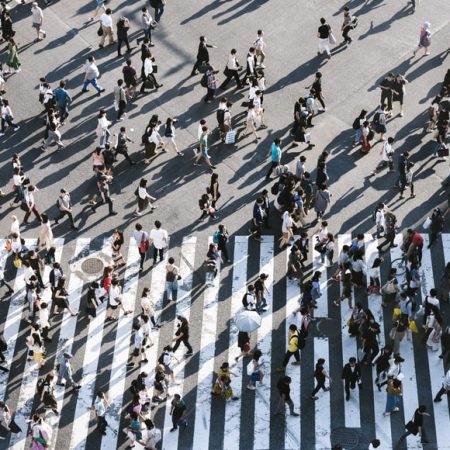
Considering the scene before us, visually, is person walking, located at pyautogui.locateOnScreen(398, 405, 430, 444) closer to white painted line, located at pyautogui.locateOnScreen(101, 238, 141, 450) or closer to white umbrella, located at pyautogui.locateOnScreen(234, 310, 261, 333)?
white umbrella, located at pyautogui.locateOnScreen(234, 310, 261, 333)

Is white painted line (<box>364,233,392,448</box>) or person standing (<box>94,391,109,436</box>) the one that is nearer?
person standing (<box>94,391,109,436</box>)

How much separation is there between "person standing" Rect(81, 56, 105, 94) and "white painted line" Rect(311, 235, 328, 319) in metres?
10.8

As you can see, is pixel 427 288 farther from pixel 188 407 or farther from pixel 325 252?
pixel 188 407

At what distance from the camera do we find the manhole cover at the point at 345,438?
2525 cm

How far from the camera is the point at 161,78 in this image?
1484 inches

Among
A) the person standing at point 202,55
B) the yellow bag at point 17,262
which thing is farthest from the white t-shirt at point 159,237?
the person standing at point 202,55

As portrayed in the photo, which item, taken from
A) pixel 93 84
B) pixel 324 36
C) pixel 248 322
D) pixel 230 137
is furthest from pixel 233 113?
pixel 248 322

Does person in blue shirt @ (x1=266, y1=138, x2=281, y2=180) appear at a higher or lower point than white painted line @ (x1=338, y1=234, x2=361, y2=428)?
higher

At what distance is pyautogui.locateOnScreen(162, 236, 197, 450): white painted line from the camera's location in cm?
2561

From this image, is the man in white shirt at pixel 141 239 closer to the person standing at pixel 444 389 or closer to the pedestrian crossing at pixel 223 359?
the pedestrian crossing at pixel 223 359

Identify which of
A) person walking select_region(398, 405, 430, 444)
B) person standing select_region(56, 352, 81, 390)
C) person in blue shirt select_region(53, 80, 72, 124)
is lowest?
person walking select_region(398, 405, 430, 444)

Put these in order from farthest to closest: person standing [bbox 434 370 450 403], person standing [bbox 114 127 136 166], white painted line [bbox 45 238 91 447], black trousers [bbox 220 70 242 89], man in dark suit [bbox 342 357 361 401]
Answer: black trousers [bbox 220 70 242 89] < person standing [bbox 114 127 136 166] < white painted line [bbox 45 238 91 447] < man in dark suit [bbox 342 357 361 401] < person standing [bbox 434 370 450 403]

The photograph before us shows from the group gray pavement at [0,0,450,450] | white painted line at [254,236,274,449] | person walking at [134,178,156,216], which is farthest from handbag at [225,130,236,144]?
white painted line at [254,236,274,449]

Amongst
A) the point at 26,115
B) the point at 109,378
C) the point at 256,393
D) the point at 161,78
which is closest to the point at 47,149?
the point at 26,115
